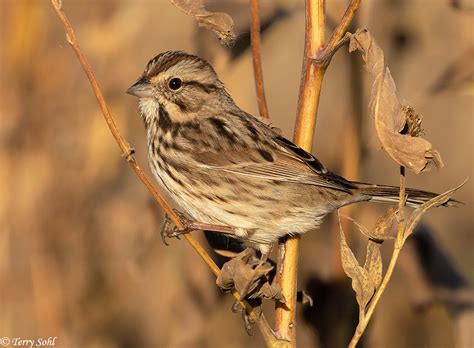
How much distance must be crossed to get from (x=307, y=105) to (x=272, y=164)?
0.94 meters

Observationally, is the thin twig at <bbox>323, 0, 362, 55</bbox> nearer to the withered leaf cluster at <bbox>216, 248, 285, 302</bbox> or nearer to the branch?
the branch

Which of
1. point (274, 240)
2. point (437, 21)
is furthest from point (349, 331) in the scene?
point (437, 21)

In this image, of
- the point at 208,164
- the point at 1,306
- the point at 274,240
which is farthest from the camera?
the point at 1,306

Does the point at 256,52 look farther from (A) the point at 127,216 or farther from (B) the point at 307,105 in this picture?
(A) the point at 127,216

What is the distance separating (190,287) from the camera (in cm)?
398

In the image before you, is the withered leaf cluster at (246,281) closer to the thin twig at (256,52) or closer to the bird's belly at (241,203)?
the thin twig at (256,52)

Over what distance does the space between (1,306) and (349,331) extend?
161cm

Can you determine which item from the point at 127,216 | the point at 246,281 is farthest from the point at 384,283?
the point at 127,216

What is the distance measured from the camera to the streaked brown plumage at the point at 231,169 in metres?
3.12

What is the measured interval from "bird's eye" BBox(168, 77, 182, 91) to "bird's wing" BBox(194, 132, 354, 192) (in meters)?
0.30

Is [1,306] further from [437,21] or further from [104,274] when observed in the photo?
[437,21]

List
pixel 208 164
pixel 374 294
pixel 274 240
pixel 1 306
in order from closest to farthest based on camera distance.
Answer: pixel 374 294 → pixel 274 240 → pixel 208 164 → pixel 1 306

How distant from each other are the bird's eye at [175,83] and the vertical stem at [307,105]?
1039 mm

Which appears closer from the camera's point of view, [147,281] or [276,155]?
[276,155]
